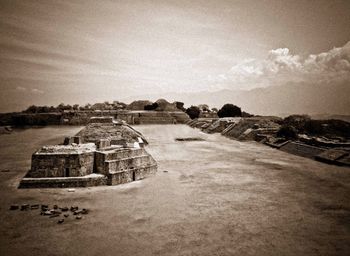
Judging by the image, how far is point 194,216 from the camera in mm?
7504

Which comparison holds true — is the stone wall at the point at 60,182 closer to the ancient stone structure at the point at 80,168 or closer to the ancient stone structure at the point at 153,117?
the ancient stone structure at the point at 80,168

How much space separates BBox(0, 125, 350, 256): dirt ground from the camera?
5840 mm

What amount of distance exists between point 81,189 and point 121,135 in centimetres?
979

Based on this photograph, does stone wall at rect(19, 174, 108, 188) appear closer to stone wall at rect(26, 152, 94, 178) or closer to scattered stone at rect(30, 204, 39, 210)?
stone wall at rect(26, 152, 94, 178)

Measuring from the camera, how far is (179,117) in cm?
5103

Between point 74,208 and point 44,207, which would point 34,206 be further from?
point 74,208

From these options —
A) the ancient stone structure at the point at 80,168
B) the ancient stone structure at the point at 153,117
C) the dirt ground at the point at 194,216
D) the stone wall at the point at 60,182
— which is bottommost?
the dirt ground at the point at 194,216

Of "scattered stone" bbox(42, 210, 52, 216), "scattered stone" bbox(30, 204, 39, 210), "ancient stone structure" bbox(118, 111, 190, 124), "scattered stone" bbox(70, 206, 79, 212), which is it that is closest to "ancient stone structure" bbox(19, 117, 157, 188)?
"scattered stone" bbox(30, 204, 39, 210)

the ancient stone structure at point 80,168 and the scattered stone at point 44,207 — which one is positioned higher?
the ancient stone structure at point 80,168

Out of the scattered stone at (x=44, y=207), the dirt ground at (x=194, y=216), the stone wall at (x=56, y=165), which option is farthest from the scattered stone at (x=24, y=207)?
the stone wall at (x=56, y=165)

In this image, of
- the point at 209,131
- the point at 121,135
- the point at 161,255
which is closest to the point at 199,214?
the point at 161,255

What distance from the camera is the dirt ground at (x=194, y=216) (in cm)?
584

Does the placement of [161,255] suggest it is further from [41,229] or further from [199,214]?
[41,229]

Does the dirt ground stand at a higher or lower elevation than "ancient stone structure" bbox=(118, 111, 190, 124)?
lower
